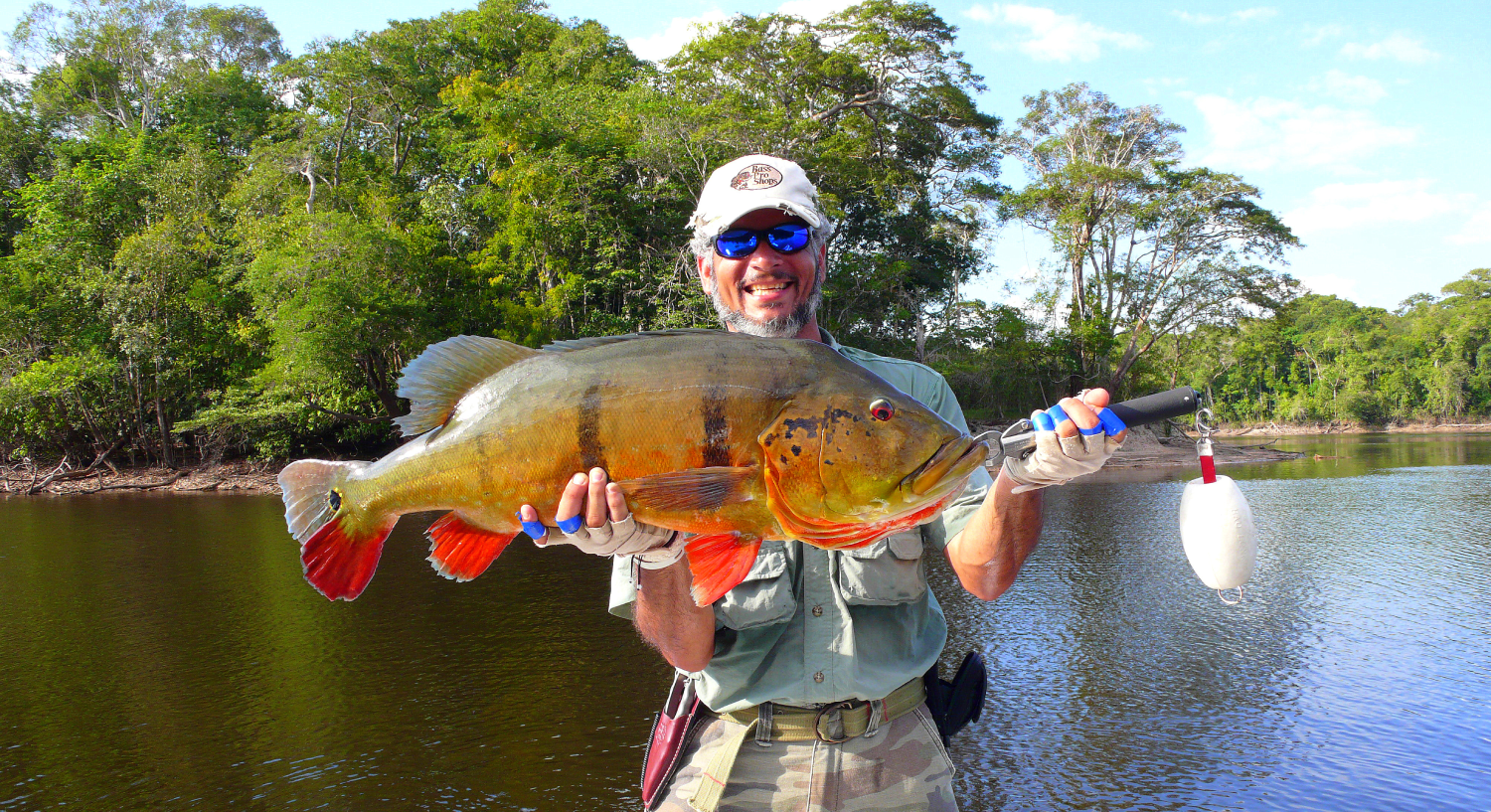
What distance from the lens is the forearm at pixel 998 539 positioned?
2.11 metres

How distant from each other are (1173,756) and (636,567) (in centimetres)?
674

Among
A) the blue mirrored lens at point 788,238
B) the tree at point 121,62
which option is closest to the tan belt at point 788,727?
the blue mirrored lens at point 788,238

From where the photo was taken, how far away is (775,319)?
8.62 ft

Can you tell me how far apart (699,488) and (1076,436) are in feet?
2.57

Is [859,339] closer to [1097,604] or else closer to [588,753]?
[1097,604]

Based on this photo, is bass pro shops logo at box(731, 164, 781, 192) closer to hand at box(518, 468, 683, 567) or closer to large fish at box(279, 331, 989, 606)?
large fish at box(279, 331, 989, 606)

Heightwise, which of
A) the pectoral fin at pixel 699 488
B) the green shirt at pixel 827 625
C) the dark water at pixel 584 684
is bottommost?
the dark water at pixel 584 684

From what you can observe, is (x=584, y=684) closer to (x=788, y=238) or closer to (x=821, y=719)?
(x=821, y=719)

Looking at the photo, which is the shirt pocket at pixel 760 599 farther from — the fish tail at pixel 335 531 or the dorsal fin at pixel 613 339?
the fish tail at pixel 335 531

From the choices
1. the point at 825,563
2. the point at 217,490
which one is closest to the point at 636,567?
the point at 825,563

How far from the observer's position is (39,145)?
1521 inches

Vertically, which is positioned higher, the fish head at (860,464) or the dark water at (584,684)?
the fish head at (860,464)

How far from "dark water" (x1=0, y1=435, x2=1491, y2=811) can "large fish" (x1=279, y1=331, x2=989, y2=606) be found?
523cm

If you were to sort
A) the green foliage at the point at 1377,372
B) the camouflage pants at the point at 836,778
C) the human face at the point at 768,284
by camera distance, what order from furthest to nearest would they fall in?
1. the green foliage at the point at 1377,372
2. the human face at the point at 768,284
3. the camouflage pants at the point at 836,778
